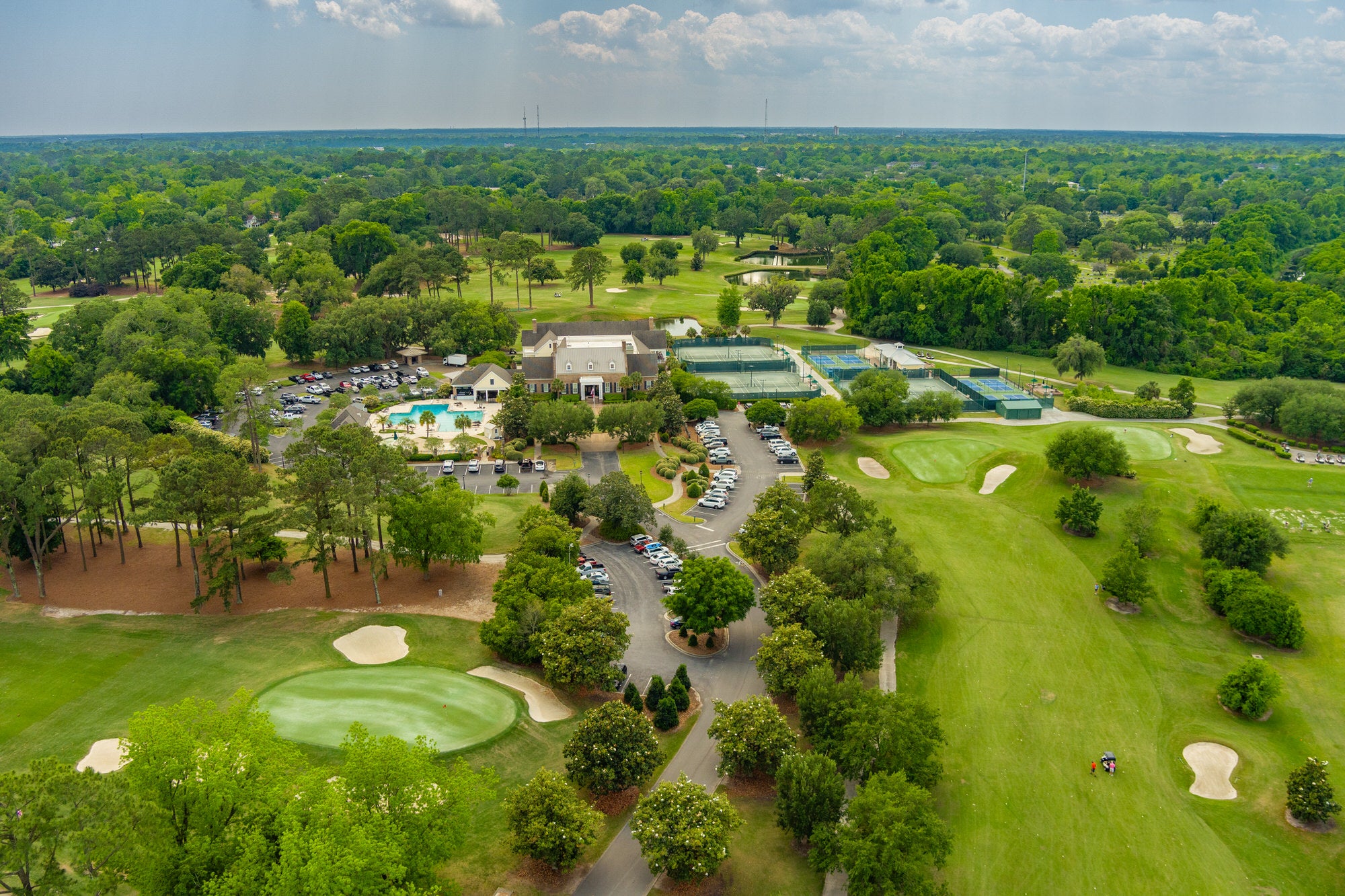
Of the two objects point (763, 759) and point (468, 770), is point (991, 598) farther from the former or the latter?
point (468, 770)

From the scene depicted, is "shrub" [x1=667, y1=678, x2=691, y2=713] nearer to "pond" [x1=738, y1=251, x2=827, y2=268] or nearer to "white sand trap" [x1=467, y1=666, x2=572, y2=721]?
"white sand trap" [x1=467, y1=666, x2=572, y2=721]

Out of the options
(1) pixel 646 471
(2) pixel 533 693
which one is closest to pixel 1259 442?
(1) pixel 646 471

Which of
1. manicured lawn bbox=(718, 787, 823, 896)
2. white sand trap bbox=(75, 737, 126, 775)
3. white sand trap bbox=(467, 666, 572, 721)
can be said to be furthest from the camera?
white sand trap bbox=(467, 666, 572, 721)

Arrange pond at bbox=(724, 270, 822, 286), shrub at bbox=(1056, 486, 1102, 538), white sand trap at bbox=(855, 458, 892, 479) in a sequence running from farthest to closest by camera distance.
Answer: pond at bbox=(724, 270, 822, 286), white sand trap at bbox=(855, 458, 892, 479), shrub at bbox=(1056, 486, 1102, 538)

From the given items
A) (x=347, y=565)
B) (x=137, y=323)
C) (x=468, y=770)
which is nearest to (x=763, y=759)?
(x=468, y=770)

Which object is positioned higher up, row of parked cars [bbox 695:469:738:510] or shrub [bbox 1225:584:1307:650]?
row of parked cars [bbox 695:469:738:510]

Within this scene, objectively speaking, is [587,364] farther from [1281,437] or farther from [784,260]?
[784,260]

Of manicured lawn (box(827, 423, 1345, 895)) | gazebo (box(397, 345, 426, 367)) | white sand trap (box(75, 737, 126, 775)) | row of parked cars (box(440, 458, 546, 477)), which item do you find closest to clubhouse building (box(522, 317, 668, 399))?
gazebo (box(397, 345, 426, 367))

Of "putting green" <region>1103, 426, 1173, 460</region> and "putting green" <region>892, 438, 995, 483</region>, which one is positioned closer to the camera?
"putting green" <region>892, 438, 995, 483</region>
